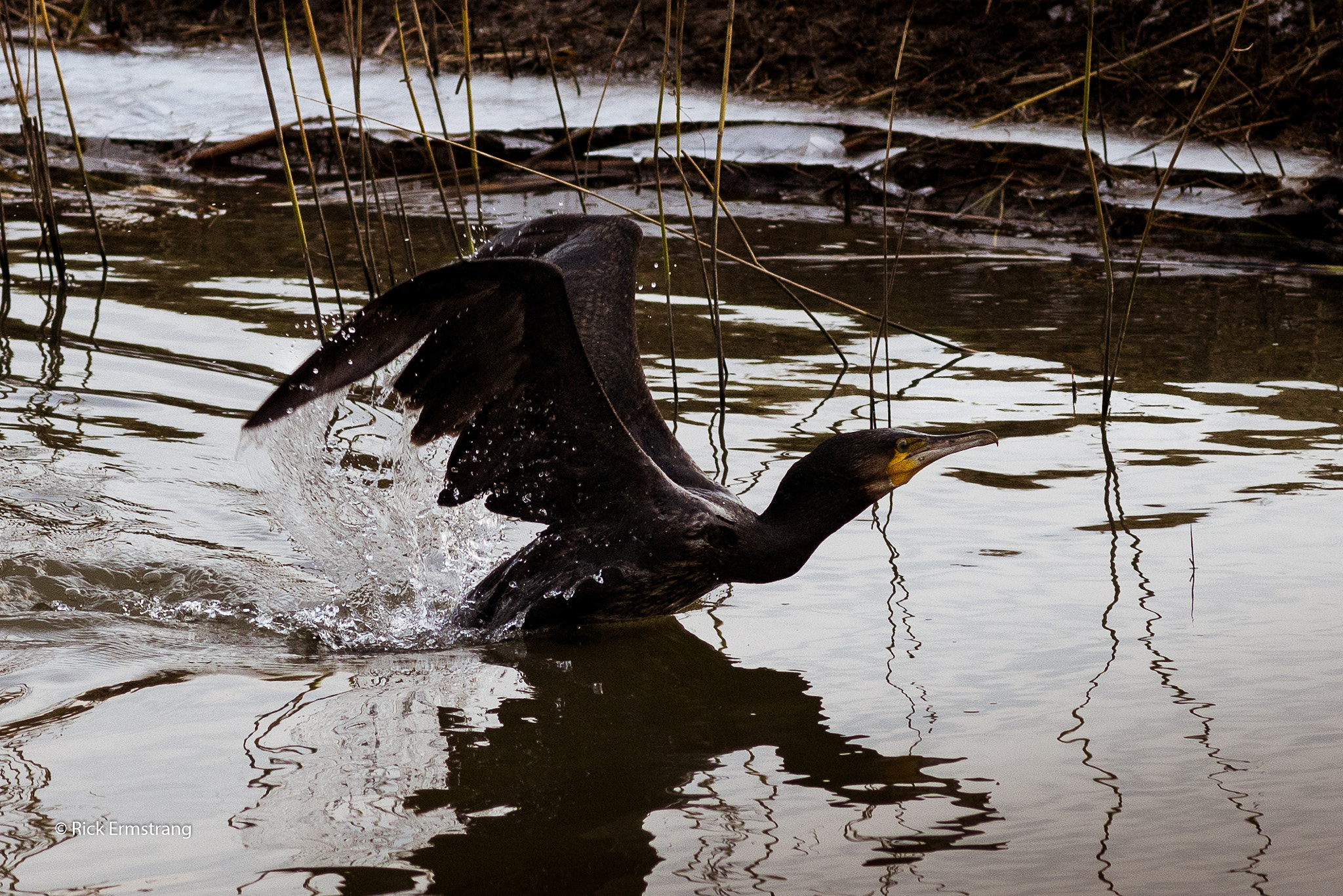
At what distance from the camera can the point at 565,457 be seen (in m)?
3.68

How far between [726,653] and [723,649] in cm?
4

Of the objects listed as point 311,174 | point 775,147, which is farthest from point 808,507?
point 775,147

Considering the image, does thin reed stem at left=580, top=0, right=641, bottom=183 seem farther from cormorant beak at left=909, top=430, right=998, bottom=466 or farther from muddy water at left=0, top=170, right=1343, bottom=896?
cormorant beak at left=909, top=430, right=998, bottom=466

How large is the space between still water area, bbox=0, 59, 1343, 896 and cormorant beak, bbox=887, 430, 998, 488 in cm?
30

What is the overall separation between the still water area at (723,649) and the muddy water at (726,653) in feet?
0.04

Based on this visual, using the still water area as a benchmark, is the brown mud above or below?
above

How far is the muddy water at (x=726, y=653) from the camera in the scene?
2.53 meters

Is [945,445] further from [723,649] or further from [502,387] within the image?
[502,387]

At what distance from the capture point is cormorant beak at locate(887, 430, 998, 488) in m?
3.81

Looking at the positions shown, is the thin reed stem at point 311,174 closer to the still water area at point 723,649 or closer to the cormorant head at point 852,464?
the still water area at point 723,649

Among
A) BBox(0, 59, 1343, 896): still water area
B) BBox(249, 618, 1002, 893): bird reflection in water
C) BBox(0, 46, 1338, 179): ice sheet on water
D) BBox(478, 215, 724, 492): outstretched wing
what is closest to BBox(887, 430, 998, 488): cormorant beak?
BBox(0, 59, 1343, 896): still water area

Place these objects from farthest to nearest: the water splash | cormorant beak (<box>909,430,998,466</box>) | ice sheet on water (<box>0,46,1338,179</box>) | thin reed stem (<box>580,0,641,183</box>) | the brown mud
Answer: ice sheet on water (<box>0,46,1338,179</box>)
the brown mud
thin reed stem (<box>580,0,641,183</box>)
the water splash
cormorant beak (<box>909,430,998,466</box>)

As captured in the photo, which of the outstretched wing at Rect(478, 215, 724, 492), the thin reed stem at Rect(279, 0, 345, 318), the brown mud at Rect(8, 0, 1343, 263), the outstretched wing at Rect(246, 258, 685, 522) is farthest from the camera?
the brown mud at Rect(8, 0, 1343, 263)

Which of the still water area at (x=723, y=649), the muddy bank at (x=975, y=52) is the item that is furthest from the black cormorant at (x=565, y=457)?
the muddy bank at (x=975, y=52)
